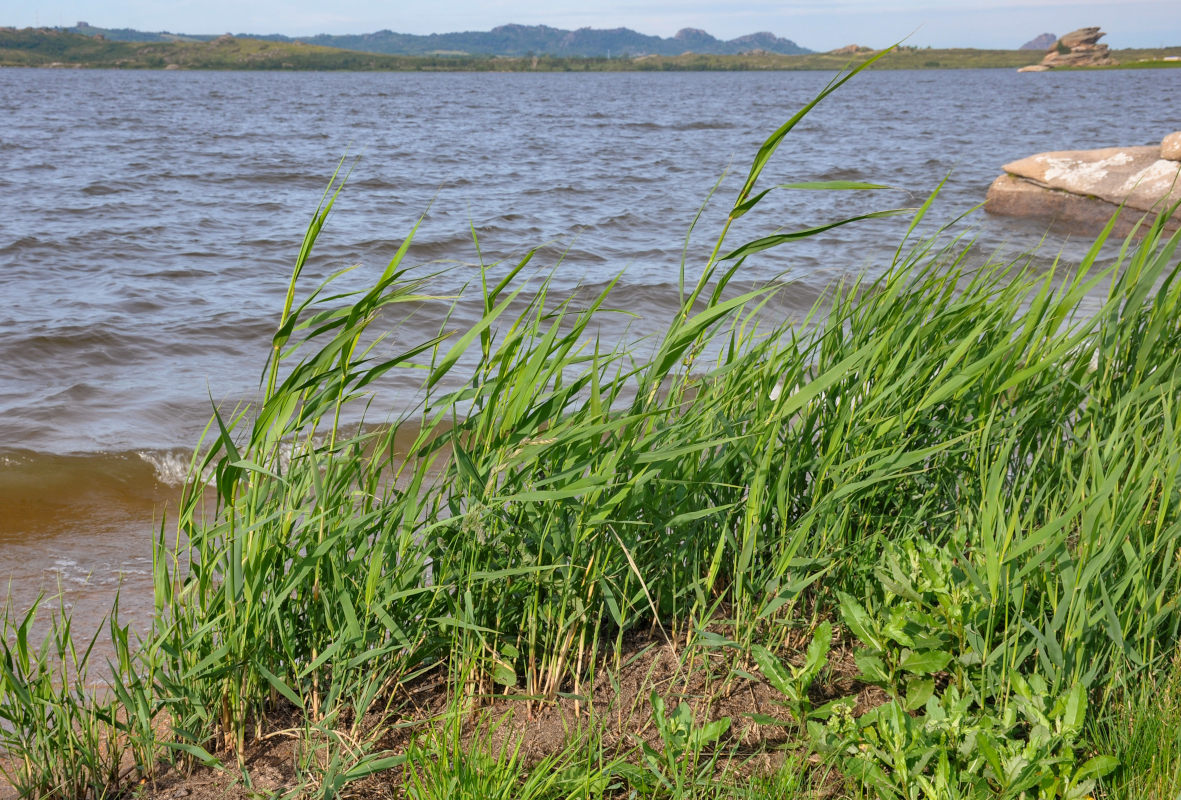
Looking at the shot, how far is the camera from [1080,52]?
370ft

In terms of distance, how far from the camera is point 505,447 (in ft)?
6.30

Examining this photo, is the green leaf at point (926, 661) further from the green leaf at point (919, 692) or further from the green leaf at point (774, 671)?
the green leaf at point (774, 671)

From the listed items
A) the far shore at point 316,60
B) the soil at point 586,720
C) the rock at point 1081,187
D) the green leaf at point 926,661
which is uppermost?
the far shore at point 316,60

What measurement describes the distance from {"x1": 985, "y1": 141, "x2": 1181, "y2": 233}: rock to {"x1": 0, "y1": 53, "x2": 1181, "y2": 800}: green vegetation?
1206 centimetres

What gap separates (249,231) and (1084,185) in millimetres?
11660

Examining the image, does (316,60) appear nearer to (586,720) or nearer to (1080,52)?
(1080,52)

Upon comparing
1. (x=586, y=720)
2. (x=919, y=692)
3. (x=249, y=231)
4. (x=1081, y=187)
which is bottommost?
(x=586, y=720)

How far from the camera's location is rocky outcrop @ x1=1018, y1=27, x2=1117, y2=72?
111938 millimetres

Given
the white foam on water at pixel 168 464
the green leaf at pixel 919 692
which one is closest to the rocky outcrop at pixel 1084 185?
the white foam on water at pixel 168 464

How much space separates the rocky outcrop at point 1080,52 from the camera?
11194cm

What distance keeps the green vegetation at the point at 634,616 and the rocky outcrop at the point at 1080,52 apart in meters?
126

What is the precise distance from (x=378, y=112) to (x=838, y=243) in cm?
3009

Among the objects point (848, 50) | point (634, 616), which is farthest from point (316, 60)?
point (634, 616)

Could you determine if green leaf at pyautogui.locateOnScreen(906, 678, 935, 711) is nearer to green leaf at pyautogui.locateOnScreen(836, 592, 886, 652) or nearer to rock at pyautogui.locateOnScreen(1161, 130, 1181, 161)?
green leaf at pyautogui.locateOnScreen(836, 592, 886, 652)
